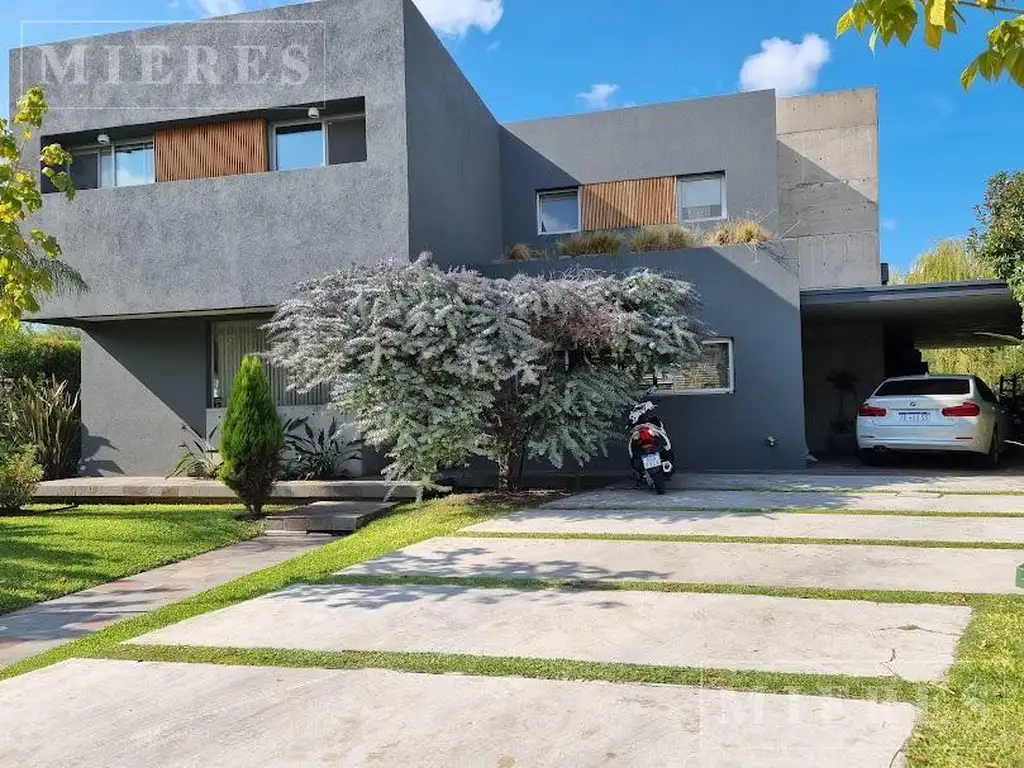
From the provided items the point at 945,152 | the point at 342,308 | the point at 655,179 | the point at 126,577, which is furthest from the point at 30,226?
the point at 945,152

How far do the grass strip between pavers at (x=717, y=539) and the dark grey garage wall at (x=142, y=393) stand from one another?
7288 millimetres

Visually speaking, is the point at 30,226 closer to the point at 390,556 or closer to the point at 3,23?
the point at 3,23

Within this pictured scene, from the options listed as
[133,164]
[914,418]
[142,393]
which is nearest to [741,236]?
[914,418]

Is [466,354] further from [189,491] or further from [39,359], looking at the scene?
[39,359]

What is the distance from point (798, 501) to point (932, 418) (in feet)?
13.2

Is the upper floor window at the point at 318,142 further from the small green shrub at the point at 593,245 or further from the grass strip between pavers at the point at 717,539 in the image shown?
the grass strip between pavers at the point at 717,539

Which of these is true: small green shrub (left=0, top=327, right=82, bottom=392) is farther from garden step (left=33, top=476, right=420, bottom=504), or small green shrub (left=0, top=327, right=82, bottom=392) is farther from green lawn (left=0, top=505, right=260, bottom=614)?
green lawn (left=0, top=505, right=260, bottom=614)

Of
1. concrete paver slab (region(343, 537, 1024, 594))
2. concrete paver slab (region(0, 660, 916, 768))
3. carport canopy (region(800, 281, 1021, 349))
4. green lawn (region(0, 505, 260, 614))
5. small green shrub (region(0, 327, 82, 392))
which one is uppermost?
carport canopy (region(800, 281, 1021, 349))

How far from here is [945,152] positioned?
16.8 meters

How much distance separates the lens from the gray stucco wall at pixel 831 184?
54.2ft

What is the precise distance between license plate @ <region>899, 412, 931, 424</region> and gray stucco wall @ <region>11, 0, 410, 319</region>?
7.65m

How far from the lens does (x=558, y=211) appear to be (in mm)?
16125

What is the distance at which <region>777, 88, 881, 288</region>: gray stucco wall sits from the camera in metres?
16.5

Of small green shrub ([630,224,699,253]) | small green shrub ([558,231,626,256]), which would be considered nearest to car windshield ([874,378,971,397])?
small green shrub ([630,224,699,253])
